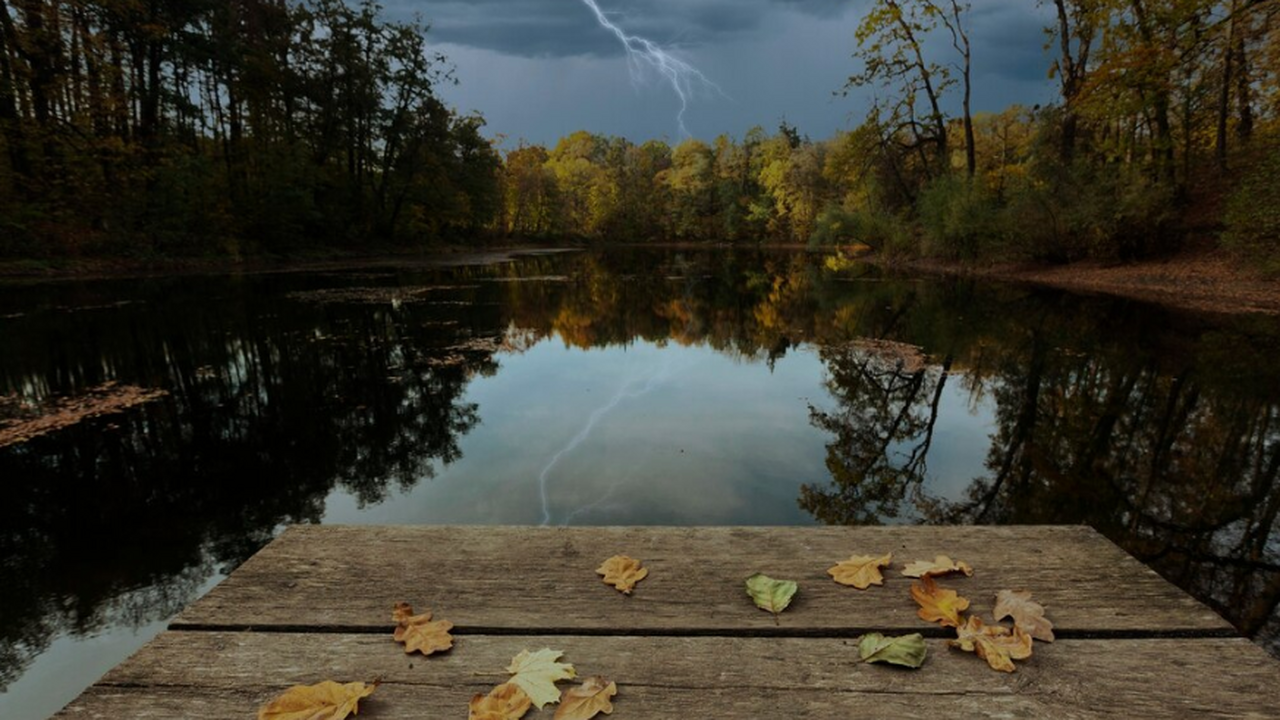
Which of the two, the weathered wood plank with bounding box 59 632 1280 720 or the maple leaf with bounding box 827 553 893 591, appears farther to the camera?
the maple leaf with bounding box 827 553 893 591

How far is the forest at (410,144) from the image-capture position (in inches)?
622

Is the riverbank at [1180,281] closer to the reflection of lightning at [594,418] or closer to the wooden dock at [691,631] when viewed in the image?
the reflection of lightning at [594,418]

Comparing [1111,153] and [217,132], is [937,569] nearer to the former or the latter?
[1111,153]

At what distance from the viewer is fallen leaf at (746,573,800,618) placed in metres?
1.61

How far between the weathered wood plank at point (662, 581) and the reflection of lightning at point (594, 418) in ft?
6.35

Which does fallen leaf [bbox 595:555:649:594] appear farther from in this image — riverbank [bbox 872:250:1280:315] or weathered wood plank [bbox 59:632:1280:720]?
riverbank [bbox 872:250:1280:315]

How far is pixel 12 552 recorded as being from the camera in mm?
3406

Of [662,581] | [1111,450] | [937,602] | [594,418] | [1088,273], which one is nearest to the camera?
[937,602]

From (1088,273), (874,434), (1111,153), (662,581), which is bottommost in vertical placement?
(874,434)

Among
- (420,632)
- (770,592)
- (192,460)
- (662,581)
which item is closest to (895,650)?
(770,592)

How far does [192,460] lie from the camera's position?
4.88 metres

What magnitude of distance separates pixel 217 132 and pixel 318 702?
37.9m

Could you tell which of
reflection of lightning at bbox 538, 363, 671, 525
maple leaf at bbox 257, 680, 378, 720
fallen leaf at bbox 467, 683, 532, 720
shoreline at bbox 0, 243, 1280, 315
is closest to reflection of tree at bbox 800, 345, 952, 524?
reflection of lightning at bbox 538, 363, 671, 525

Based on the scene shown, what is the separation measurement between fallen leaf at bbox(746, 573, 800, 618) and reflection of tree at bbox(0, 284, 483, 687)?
2976 mm
